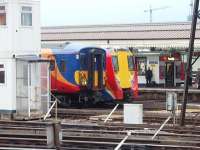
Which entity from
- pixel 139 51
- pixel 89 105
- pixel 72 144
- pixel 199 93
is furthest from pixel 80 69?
pixel 139 51

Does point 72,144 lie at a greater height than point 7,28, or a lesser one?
lesser

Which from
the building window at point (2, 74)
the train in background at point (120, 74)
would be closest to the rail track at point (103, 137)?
the building window at point (2, 74)

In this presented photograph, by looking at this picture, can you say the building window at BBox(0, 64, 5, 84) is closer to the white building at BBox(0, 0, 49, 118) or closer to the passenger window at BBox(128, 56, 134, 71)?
the white building at BBox(0, 0, 49, 118)

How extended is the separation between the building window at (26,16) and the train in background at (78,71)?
11.2 ft

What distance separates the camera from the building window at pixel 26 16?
25438mm

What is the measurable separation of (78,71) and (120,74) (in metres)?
2.36

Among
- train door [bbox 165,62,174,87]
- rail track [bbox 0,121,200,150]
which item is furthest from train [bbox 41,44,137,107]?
train door [bbox 165,62,174,87]

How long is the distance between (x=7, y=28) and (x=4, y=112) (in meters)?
3.22

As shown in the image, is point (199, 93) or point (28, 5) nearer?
point (28, 5)

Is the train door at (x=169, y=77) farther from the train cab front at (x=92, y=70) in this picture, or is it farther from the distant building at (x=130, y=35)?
the train cab front at (x=92, y=70)

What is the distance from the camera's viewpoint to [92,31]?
49.6 metres

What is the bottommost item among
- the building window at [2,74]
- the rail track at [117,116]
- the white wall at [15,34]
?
the rail track at [117,116]

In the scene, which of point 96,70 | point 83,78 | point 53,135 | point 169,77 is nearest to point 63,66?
point 83,78

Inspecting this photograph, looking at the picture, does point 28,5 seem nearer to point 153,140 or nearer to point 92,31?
point 153,140
